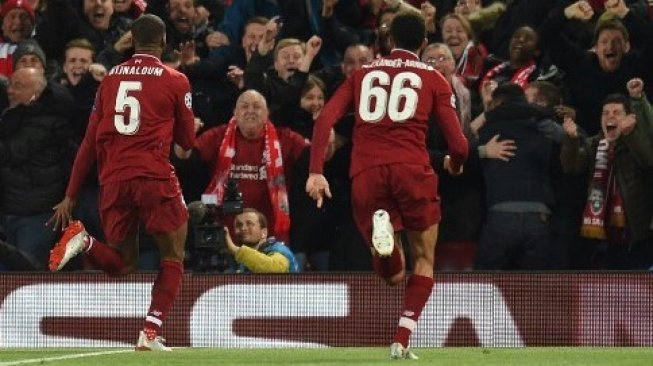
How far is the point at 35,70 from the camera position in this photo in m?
15.2

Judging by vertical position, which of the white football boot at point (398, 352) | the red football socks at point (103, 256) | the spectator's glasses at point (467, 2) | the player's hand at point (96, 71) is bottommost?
the white football boot at point (398, 352)

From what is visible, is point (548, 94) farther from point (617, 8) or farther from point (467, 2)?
point (467, 2)

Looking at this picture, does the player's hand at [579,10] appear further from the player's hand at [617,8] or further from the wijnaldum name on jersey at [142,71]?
the wijnaldum name on jersey at [142,71]

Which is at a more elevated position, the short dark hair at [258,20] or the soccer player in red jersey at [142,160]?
the short dark hair at [258,20]

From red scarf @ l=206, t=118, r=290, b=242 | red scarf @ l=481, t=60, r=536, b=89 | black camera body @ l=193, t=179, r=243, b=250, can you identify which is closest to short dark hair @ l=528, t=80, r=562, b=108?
red scarf @ l=481, t=60, r=536, b=89

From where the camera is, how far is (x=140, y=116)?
11.4 metres

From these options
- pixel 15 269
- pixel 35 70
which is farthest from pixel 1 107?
pixel 15 269

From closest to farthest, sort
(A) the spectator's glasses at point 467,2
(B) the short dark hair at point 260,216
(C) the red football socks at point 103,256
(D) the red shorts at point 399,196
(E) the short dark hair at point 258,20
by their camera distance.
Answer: (D) the red shorts at point 399,196 → (C) the red football socks at point 103,256 → (B) the short dark hair at point 260,216 → (E) the short dark hair at point 258,20 → (A) the spectator's glasses at point 467,2

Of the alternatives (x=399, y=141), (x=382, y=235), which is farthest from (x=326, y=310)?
(x=382, y=235)

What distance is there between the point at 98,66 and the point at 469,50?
3296 mm

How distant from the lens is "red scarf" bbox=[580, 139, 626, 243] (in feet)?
45.9

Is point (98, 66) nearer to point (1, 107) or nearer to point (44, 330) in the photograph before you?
point (1, 107)

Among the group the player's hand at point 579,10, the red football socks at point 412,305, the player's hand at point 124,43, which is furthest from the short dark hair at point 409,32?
the player's hand at point 124,43

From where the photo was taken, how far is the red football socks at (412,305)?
1043 centimetres
